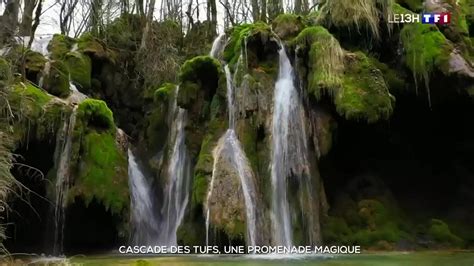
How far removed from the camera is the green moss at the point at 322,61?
1198cm

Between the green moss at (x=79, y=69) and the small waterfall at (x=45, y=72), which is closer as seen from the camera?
the small waterfall at (x=45, y=72)

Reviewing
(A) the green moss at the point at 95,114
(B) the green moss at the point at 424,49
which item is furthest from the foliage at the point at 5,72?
(B) the green moss at the point at 424,49

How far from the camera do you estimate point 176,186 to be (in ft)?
41.7

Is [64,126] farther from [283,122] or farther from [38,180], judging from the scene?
[283,122]

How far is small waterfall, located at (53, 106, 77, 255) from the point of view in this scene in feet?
38.3

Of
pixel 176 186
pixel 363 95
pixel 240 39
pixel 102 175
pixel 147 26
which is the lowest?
pixel 176 186

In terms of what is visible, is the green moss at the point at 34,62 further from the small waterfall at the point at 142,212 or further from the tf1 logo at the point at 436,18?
the tf1 logo at the point at 436,18

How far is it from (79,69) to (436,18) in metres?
10.1

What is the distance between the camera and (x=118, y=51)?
18.3 meters

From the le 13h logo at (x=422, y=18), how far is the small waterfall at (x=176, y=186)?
231 inches

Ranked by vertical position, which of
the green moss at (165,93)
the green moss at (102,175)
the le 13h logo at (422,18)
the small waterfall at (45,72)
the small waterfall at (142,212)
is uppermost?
the le 13h logo at (422,18)

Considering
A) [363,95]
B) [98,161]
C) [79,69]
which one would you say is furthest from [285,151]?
[79,69]

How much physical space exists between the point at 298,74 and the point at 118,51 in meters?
7.93

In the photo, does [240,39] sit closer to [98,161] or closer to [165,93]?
[165,93]
